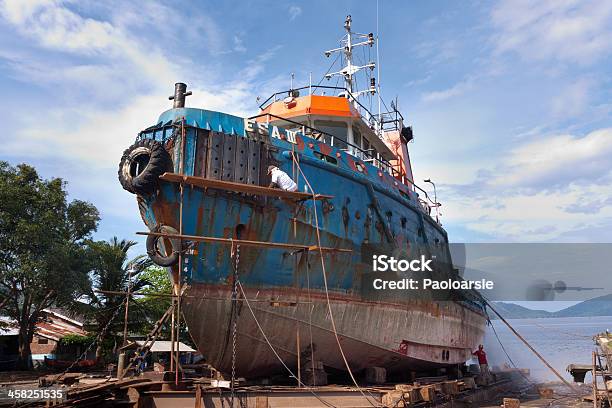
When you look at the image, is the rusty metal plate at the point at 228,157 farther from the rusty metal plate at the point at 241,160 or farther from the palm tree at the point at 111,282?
the palm tree at the point at 111,282

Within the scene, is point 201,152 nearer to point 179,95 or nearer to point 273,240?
point 179,95

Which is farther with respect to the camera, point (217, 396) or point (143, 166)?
point (143, 166)

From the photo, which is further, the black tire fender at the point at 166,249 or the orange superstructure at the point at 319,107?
the orange superstructure at the point at 319,107

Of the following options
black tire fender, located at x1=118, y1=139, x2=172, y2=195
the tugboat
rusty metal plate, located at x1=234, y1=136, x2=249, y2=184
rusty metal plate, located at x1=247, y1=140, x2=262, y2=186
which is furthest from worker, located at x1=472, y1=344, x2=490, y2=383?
black tire fender, located at x1=118, y1=139, x2=172, y2=195

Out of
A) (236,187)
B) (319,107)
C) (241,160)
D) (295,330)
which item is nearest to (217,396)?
(295,330)

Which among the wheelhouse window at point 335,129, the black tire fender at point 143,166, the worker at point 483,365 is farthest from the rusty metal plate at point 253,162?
the worker at point 483,365

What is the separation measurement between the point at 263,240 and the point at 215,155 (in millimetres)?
1993

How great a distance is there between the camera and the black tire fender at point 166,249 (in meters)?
A: 9.86

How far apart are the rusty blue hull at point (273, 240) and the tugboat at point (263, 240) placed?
0.02 m

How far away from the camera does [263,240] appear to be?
10.7 metres

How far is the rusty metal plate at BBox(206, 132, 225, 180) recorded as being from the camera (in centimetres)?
1023

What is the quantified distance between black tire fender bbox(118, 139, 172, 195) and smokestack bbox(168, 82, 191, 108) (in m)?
1.14

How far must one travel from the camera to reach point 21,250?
20.9 meters

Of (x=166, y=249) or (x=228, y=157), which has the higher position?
(x=228, y=157)
